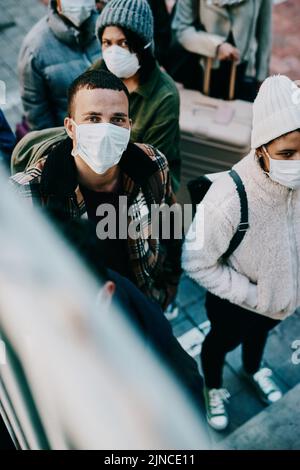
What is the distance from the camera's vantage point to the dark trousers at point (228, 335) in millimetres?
2508

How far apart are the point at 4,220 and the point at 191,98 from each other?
2835mm

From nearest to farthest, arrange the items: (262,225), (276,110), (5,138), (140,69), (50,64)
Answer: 1. (276,110)
2. (262,225)
3. (140,69)
4. (5,138)
5. (50,64)

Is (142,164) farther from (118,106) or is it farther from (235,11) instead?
(235,11)

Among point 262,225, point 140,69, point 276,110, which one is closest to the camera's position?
point 276,110

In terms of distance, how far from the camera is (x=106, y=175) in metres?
2.17

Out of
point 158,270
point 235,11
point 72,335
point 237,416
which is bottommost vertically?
point 237,416

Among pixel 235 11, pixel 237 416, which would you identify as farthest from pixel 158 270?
pixel 235 11

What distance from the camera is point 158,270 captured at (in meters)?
2.45

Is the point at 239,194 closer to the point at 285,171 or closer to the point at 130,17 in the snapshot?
the point at 285,171

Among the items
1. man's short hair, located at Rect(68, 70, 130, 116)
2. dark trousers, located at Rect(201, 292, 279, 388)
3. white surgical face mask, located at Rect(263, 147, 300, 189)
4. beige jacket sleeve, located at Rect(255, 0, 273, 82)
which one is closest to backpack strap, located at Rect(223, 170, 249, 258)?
white surgical face mask, located at Rect(263, 147, 300, 189)

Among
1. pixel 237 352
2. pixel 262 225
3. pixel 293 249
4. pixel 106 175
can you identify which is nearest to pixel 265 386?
pixel 237 352

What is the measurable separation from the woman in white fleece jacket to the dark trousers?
0.01 m

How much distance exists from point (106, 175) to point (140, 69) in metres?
0.76
